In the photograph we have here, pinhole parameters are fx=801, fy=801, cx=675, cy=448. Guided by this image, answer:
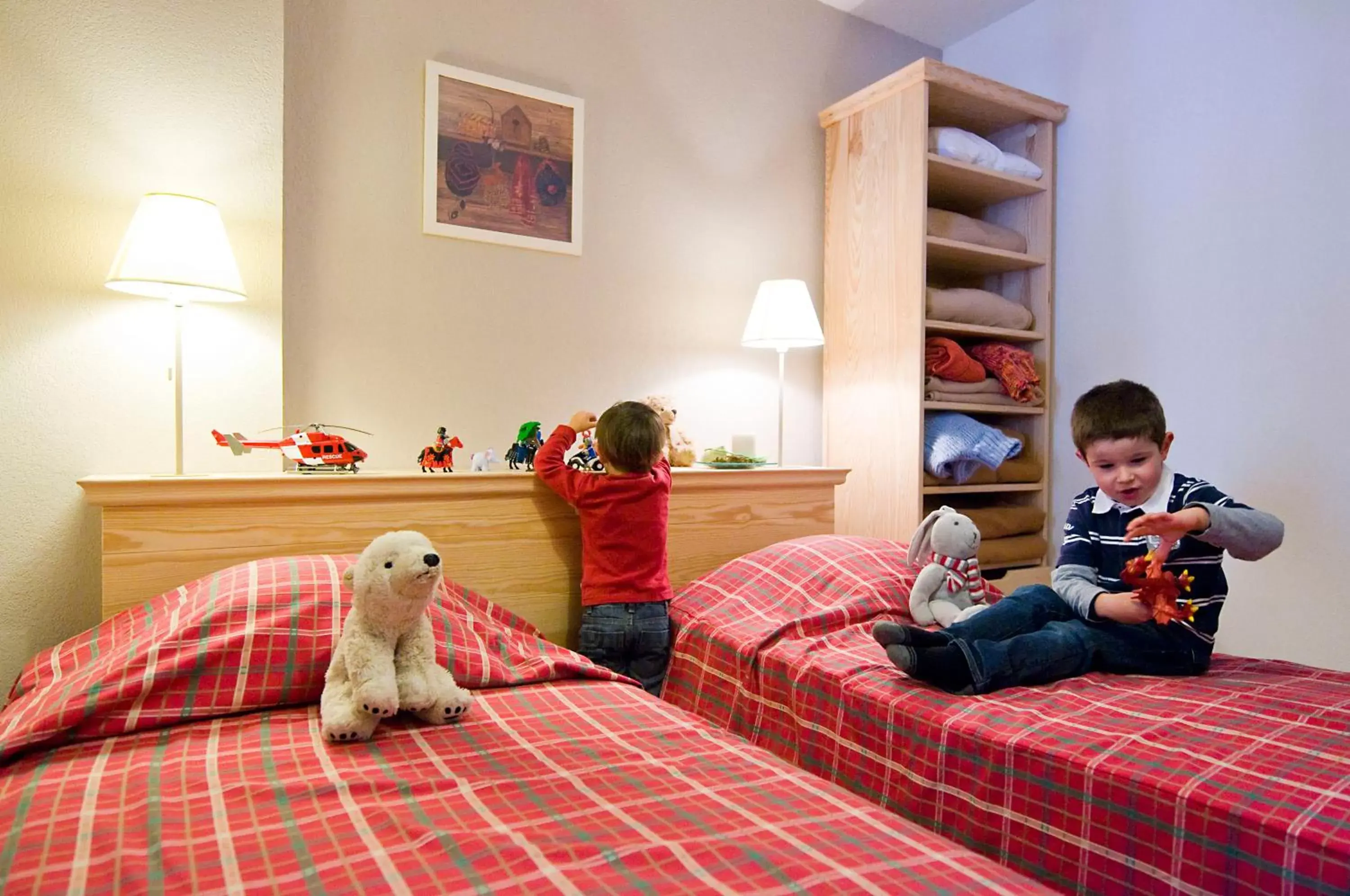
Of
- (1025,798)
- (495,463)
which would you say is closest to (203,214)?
(495,463)

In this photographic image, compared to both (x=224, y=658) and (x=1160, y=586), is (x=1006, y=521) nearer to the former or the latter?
(x=1160, y=586)

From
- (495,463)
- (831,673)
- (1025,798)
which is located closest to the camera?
(1025,798)

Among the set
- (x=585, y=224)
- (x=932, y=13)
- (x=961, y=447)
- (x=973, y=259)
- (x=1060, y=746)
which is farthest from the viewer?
(x=932, y=13)

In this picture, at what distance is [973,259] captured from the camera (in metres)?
2.86

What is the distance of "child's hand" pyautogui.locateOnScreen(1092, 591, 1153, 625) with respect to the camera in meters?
1.52

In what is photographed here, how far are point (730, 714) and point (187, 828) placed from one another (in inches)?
43.5

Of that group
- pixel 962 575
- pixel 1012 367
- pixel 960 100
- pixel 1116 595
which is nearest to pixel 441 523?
pixel 962 575

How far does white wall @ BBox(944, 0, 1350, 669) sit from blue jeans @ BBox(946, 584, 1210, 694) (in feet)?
3.16

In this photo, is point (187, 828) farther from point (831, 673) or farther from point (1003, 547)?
point (1003, 547)

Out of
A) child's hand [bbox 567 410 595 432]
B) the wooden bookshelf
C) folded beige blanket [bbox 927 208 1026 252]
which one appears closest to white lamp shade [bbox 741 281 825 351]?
the wooden bookshelf

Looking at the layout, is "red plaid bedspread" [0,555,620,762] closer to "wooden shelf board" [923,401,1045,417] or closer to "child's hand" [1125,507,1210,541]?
"child's hand" [1125,507,1210,541]

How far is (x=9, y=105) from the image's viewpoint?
5.35ft

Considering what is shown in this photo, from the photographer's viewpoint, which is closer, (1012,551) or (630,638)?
(630,638)

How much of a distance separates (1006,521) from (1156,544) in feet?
3.93
